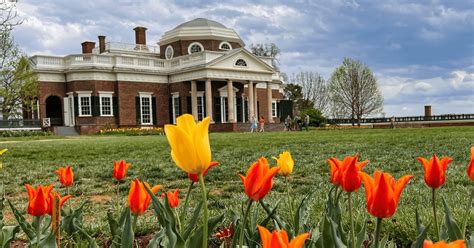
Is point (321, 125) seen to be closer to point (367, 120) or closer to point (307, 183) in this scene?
point (367, 120)

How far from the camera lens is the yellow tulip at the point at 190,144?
105cm

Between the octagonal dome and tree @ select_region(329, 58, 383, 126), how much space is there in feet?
42.0

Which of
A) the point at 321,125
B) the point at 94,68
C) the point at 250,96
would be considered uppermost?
the point at 94,68

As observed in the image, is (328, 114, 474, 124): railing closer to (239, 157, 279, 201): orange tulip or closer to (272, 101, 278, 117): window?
(272, 101, 278, 117): window

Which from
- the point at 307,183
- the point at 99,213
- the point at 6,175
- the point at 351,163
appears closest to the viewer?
the point at 351,163

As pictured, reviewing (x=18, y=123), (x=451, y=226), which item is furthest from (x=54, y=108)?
(x=451, y=226)

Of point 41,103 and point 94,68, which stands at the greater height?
point 94,68

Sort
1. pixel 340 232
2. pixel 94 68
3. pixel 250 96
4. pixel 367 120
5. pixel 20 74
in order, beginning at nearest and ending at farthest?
pixel 340 232
pixel 20 74
pixel 94 68
pixel 250 96
pixel 367 120

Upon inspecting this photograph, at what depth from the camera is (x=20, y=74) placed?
1340 inches

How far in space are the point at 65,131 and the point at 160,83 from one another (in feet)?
31.0

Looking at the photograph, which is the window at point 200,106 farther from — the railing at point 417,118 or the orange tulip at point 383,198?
the orange tulip at point 383,198

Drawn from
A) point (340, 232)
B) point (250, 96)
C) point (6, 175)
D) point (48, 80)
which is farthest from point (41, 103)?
point (340, 232)

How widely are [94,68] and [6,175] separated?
97.3ft

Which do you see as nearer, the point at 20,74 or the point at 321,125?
the point at 20,74
